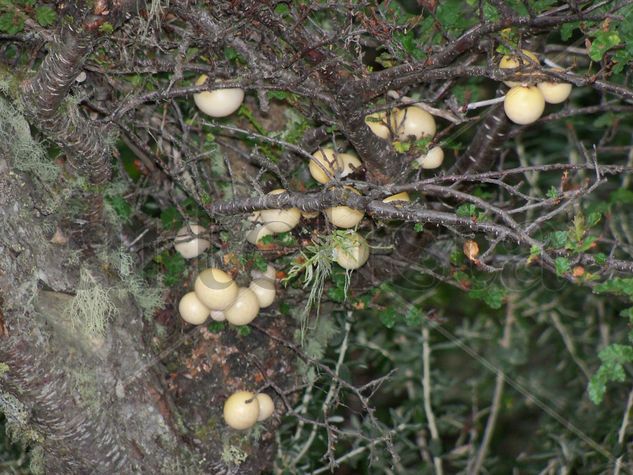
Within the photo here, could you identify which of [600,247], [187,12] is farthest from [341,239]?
[600,247]

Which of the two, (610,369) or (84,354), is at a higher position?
(610,369)

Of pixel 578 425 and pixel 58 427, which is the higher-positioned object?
pixel 58 427

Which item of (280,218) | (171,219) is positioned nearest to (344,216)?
(280,218)

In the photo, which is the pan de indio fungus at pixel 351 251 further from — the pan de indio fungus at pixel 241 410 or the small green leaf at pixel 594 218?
the small green leaf at pixel 594 218

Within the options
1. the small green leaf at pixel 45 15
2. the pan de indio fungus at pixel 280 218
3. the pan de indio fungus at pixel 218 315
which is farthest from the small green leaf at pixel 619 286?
the small green leaf at pixel 45 15

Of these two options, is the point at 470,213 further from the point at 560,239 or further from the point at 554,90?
the point at 554,90

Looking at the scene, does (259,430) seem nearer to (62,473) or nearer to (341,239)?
(62,473)
